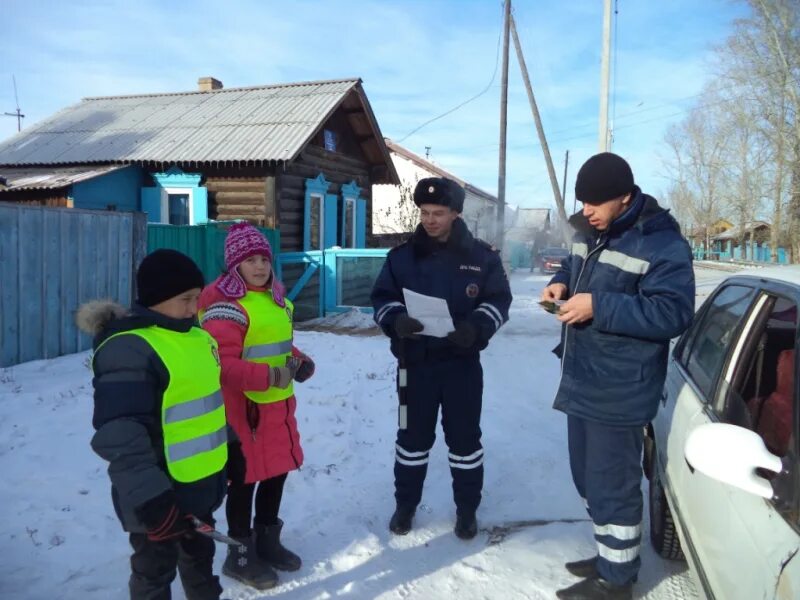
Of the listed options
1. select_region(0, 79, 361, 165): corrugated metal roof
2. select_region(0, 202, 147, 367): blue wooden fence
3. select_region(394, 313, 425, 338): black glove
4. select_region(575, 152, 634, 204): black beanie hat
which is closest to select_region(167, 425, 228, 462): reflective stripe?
select_region(394, 313, 425, 338): black glove

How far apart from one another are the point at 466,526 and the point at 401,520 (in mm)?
356

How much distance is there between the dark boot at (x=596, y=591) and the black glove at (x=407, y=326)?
54.3 inches

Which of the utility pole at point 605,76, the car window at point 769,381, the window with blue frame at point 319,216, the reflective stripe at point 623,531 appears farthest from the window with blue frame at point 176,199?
the car window at point 769,381

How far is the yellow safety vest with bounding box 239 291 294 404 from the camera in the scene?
2691 millimetres

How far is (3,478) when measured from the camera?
362 cm

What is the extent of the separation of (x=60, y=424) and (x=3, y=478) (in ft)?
2.88

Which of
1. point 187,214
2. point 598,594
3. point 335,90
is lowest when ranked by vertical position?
point 598,594

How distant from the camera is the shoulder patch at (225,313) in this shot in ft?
8.51

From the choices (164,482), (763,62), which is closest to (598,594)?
(164,482)

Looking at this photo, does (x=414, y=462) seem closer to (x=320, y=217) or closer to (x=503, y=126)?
(x=320, y=217)

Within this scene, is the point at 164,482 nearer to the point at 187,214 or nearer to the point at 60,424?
the point at 60,424

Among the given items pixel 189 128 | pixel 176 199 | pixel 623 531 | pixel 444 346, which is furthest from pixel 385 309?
pixel 189 128

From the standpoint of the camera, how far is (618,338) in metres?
2.51

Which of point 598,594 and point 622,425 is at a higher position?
point 622,425
